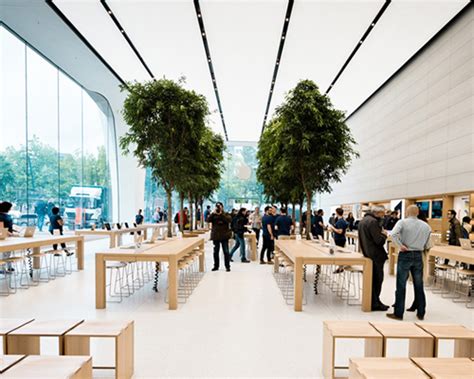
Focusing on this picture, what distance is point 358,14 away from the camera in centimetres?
1048

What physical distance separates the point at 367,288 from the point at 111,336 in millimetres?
3917

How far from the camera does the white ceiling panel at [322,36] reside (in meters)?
10.2

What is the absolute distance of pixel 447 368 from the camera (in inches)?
92.1

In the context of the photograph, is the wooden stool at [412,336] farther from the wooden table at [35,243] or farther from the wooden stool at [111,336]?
the wooden table at [35,243]

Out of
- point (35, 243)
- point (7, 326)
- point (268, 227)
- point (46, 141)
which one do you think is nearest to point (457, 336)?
point (7, 326)

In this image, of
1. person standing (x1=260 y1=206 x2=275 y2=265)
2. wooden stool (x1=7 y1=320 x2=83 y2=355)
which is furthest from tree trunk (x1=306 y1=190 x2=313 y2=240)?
wooden stool (x1=7 y1=320 x2=83 y2=355)

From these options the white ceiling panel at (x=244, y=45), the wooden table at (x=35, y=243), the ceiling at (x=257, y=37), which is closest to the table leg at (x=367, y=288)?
the ceiling at (x=257, y=37)

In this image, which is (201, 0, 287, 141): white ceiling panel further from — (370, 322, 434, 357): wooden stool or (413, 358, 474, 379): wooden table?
(413, 358, 474, 379): wooden table

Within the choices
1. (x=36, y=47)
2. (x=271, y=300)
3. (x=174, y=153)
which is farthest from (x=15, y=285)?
(x=36, y=47)

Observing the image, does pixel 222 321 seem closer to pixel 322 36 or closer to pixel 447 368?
pixel 447 368

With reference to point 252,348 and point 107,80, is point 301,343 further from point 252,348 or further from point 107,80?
point 107,80

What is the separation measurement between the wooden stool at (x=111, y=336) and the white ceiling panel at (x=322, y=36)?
7192 millimetres

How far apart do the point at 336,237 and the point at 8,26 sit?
417 inches

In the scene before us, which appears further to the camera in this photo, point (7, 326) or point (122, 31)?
point (122, 31)
